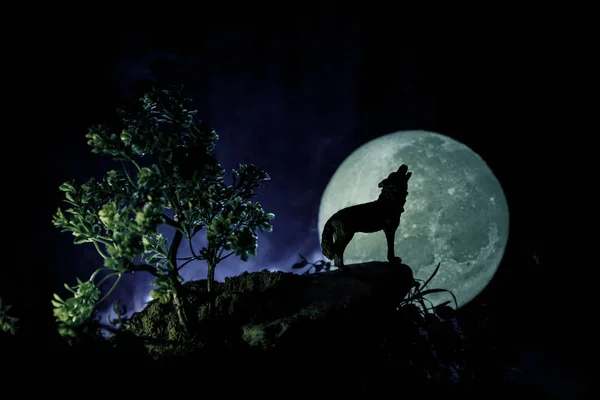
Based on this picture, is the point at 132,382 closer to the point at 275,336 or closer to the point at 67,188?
the point at 275,336

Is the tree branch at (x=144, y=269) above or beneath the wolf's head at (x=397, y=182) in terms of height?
beneath

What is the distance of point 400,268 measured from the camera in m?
5.07

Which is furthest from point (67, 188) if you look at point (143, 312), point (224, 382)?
point (224, 382)

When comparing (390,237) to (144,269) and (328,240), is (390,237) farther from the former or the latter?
(144,269)

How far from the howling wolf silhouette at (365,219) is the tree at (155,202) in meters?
1.40

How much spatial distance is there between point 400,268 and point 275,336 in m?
2.84

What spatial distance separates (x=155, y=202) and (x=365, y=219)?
10.6ft

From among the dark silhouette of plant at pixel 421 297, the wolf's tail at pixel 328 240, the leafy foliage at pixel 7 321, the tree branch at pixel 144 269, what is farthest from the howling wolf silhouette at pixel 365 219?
the leafy foliage at pixel 7 321

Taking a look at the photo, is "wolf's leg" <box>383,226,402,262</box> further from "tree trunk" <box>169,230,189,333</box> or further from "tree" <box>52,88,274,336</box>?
"tree trunk" <box>169,230,189,333</box>

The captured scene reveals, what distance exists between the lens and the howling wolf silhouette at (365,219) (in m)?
4.63

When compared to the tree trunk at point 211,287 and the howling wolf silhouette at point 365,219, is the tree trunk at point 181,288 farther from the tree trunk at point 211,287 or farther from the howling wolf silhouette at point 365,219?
the howling wolf silhouette at point 365,219

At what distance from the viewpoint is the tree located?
306 centimetres

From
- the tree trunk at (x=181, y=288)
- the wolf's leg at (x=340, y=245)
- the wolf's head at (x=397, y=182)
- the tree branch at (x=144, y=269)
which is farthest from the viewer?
the wolf's head at (x=397, y=182)

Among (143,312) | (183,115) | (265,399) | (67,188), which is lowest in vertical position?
(265,399)
